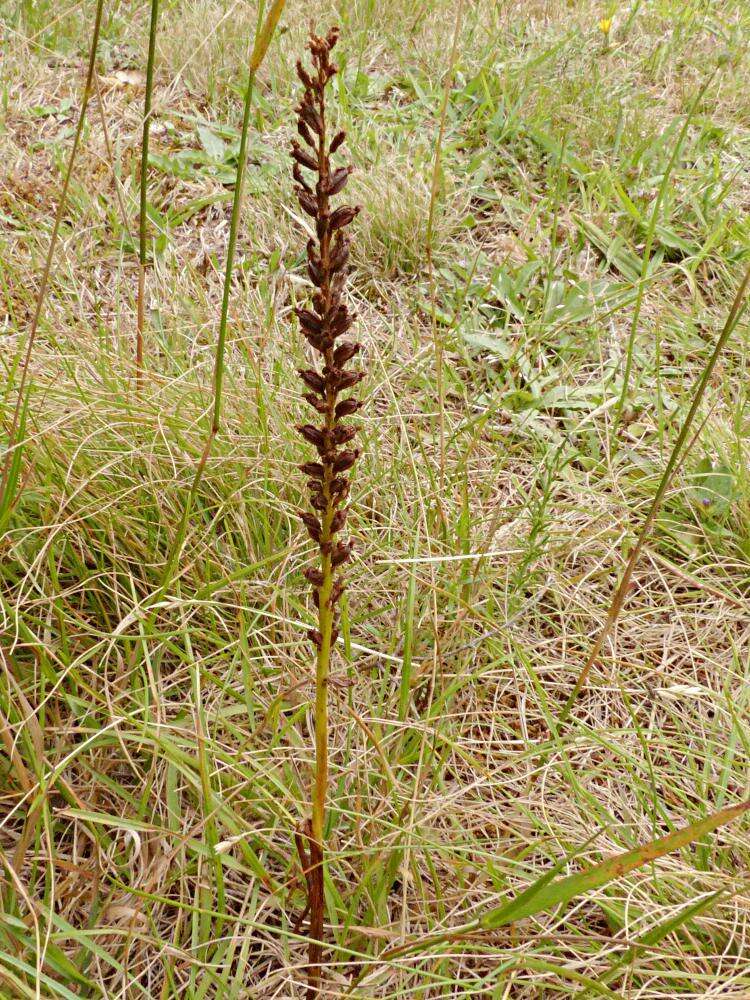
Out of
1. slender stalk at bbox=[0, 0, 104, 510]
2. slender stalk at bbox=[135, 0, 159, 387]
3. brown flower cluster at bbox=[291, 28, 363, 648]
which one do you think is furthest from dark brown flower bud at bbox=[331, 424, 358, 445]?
slender stalk at bbox=[135, 0, 159, 387]

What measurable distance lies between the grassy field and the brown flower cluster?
0.44 m

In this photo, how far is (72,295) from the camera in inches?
107

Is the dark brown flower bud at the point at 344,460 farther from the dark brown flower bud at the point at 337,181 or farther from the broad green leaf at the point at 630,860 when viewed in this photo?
the broad green leaf at the point at 630,860

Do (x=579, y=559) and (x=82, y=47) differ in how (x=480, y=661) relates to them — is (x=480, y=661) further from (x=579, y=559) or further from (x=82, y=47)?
(x=82, y=47)

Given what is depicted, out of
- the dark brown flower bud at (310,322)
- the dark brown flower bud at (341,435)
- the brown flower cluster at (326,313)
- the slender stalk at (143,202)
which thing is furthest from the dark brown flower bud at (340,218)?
the slender stalk at (143,202)

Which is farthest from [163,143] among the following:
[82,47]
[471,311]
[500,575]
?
[500,575]

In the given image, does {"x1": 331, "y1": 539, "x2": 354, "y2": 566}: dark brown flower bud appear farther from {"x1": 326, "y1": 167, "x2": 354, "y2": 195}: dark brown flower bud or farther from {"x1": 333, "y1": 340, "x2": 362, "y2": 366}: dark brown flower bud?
{"x1": 326, "y1": 167, "x2": 354, "y2": 195}: dark brown flower bud

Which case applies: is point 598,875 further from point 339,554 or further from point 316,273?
point 316,273

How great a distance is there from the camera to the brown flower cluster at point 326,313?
877 mm

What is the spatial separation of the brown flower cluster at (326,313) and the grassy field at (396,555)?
443mm

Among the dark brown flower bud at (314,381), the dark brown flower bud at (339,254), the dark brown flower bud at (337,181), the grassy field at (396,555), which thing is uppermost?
the dark brown flower bud at (337,181)

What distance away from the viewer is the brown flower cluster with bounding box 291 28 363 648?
877 millimetres

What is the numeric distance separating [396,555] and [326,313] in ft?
3.43

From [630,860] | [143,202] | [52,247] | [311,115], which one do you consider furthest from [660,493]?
[143,202]
